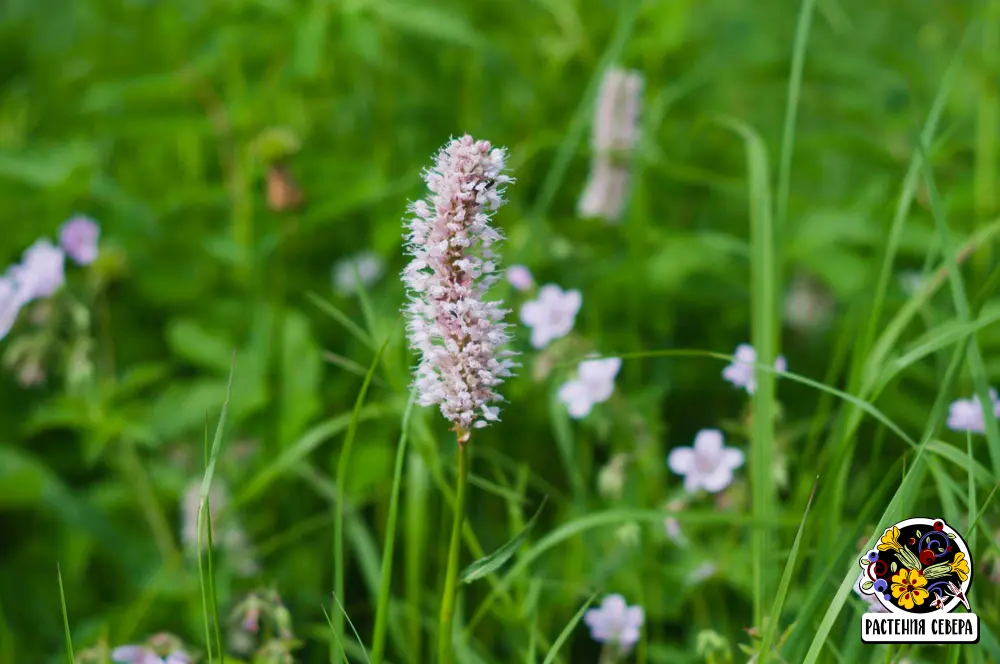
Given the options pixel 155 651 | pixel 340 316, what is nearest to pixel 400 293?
pixel 340 316

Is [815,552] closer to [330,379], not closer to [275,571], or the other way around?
[275,571]

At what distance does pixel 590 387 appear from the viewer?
177 centimetres

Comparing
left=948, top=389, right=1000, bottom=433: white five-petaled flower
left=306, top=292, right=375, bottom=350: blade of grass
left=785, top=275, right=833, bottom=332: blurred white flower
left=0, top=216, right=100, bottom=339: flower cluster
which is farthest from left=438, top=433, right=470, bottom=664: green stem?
left=785, top=275, right=833, bottom=332: blurred white flower

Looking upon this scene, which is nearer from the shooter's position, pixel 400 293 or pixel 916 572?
pixel 916 572

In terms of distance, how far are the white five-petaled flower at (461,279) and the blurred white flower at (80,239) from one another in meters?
1.35

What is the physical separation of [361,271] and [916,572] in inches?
64.6

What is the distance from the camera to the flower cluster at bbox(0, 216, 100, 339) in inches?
71.1

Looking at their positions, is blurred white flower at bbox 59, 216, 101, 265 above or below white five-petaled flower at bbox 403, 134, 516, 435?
above

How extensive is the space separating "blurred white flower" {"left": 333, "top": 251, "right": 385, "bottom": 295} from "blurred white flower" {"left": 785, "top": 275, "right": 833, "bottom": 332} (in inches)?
45.8

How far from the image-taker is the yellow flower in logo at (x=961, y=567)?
126 cm

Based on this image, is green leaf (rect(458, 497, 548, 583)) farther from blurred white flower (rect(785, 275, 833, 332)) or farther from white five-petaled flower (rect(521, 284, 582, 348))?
blurred white flower (rect(785, 275, 833, 332))

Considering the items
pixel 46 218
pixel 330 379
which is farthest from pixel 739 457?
pixel 46 218

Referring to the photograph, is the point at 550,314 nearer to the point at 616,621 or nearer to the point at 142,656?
the point at 616,621

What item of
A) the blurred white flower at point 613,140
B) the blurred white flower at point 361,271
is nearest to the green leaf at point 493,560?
the blurred white flower at point 613,140
